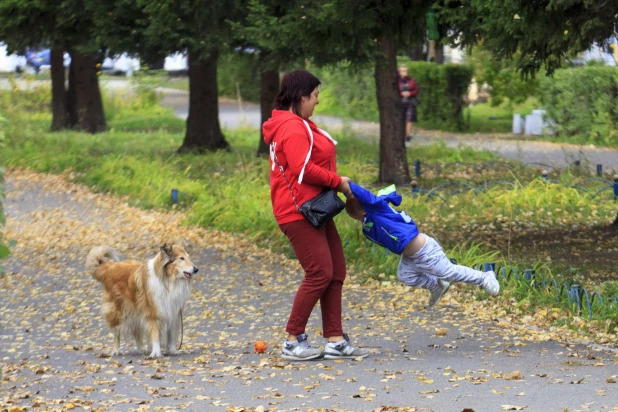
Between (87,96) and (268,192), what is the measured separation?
1289cm

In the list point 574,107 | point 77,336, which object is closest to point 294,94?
point 77,336

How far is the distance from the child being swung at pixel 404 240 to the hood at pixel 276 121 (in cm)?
61

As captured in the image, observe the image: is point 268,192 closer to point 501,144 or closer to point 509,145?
point 509,145

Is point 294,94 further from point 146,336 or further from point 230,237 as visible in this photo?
point 230,237

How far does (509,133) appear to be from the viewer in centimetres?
2838

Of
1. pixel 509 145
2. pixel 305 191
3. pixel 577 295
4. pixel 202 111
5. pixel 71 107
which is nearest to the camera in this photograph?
pixel 305 191

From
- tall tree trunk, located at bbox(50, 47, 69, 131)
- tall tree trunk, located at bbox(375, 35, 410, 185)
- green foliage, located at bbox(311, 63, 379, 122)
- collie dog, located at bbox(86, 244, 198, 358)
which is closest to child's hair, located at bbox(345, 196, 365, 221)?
collie dog, located at bbox(86, 244, 198, 358)

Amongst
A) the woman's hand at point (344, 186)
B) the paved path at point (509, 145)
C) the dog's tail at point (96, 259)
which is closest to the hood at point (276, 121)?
the woman's hand at point (344, 186)

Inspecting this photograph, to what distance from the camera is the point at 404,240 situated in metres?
7.38

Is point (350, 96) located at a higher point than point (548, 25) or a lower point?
lower

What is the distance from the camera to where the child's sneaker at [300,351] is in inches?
290

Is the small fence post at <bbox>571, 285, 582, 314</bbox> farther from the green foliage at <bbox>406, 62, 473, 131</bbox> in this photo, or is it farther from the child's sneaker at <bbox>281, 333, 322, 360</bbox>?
the green foliage at <bbox>406, 62, 473, 131</bbox>

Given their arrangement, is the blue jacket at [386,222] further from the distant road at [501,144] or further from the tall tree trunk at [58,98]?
the tall tree trunk at [58,98]

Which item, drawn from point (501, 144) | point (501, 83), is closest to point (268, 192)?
point (501, 144)
